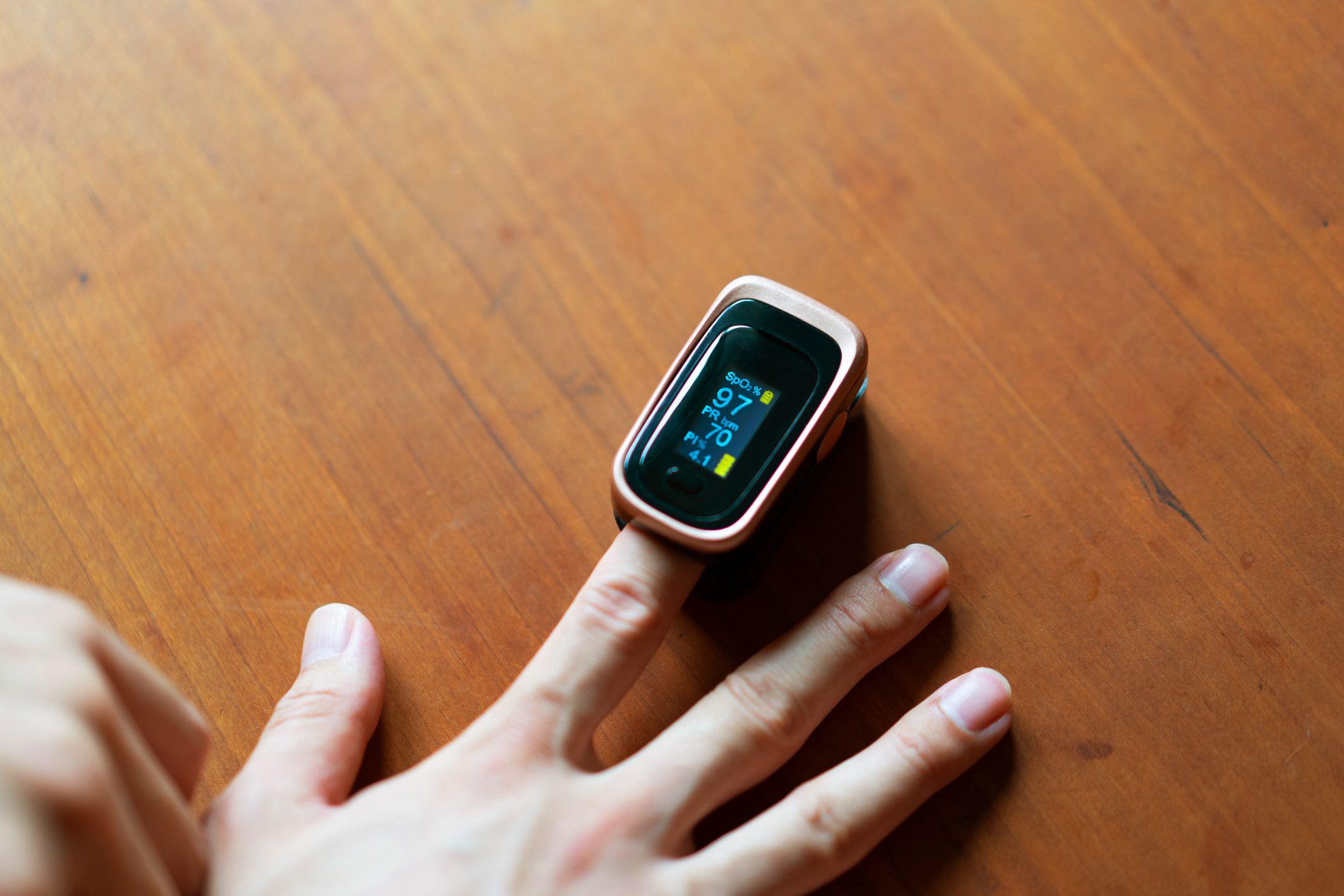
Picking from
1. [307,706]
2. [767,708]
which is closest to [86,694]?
[307,706]

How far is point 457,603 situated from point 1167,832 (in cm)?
50

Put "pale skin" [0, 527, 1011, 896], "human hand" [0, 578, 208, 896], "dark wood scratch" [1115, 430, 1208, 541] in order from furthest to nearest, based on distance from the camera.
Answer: "dark wood scratch" [1115, 430, 1208, 541] → "pale skin" [0, 527, 1011, 896] → "human hand" [0, 578, 208, 896]

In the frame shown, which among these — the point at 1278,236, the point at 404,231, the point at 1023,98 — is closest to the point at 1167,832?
the point at 1278,236

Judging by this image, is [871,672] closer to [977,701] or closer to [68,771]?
[977,701]

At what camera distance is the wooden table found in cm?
58

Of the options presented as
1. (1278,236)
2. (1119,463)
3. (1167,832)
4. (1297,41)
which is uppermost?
(1297,41)

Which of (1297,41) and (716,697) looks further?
(1297,41)

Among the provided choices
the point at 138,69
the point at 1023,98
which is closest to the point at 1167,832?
the point at 1023,98

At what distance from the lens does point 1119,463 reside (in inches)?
24.3

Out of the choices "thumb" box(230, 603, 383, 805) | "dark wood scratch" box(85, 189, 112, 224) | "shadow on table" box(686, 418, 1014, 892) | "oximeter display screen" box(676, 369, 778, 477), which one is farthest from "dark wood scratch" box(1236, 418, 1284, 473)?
"dark wood scratch" box(85, 189, 112, 224)

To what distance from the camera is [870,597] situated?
1.92 feet

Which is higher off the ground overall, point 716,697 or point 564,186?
point 564,186

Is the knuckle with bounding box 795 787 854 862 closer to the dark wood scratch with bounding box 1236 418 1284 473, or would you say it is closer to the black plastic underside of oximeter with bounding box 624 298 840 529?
the black plastic underside of oximeter with bounding box 624 298 840 529

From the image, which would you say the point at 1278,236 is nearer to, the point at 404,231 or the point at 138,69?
the point at 404,231
